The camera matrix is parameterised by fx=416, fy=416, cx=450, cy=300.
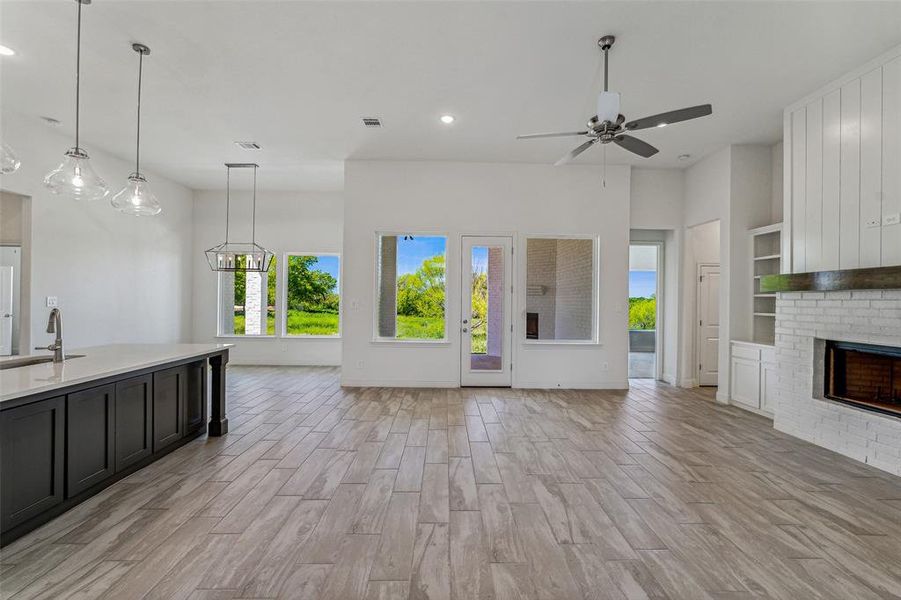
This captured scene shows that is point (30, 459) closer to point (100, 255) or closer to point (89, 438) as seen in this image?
point (89, 438)

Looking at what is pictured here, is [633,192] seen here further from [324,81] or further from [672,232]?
[324,81]

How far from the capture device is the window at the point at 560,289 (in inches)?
244

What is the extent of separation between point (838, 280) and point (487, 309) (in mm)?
3840

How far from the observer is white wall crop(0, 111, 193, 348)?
4.90m

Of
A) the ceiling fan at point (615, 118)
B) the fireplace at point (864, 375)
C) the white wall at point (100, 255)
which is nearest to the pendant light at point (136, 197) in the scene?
the white wall at point (100, 255)

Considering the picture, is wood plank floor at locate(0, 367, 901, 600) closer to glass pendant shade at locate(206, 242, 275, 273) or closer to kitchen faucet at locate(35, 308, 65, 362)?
kitchen faucet at locate(35, 308, 65, 362)

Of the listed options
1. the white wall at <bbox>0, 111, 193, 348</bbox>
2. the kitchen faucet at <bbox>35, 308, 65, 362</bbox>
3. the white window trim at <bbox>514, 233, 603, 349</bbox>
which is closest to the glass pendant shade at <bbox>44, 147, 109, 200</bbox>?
the kitchen faucet at <bbox>35, 308, 65, 362</bbox>

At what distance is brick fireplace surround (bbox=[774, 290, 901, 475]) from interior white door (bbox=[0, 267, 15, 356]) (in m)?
8.50

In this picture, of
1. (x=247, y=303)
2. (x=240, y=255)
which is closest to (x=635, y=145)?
(x=240, y=255)

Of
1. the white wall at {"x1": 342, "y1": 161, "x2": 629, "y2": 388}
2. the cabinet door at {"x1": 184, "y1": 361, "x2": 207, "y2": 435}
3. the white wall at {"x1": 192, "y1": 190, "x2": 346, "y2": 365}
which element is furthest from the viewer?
the white wall at {"x1": 192, "y1": 190, "x2": 346, "y2": 365}

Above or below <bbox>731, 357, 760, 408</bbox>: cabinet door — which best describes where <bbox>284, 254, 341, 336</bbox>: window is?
above

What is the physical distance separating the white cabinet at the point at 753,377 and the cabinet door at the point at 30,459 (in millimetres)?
6080

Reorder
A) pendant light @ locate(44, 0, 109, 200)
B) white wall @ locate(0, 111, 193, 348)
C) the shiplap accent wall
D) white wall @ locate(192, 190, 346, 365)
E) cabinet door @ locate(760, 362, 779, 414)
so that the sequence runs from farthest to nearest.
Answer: white wall @ locate(192, 190, 346, 365) → white wall @ locate(0, 111, 193, 348) → cabinet door @ locate(760, 362, 779, 414) → the shiplap accent wall → pendant light @ locate(44, 0, 109, 200)

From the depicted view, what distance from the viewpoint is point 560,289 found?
6227 millimetres
